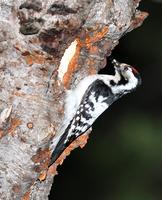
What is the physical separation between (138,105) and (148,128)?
1.85 feet

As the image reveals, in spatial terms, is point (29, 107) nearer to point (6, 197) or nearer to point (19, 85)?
point (19, 85)

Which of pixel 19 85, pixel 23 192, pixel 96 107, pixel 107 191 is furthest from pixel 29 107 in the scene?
pixel 107 191

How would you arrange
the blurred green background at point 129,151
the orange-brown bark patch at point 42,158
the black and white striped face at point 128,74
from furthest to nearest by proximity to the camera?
the blurred green background at point 129,151 → the black and white striped face at point 128,74 → the orange-brown bark patch at point 42,158

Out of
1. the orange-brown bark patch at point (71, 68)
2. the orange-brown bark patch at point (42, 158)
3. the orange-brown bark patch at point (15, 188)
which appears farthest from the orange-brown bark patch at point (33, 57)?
the orange-brown bark patch at point (15, 188)

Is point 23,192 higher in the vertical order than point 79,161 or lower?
higher

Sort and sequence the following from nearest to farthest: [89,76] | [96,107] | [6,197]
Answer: [6,197] < [89,76] < [96,107]

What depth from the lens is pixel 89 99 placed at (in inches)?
285

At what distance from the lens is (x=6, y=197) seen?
6.02 metres

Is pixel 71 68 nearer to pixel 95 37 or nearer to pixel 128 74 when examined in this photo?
pixel 95 37

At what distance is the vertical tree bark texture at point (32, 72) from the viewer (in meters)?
5.91

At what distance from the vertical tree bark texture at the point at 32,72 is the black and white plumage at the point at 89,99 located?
31cm

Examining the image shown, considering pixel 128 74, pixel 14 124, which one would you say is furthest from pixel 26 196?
pixel 128 74

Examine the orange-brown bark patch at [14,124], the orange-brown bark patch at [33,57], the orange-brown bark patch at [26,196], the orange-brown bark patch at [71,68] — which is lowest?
the orange-brown bark patch at [26,196]

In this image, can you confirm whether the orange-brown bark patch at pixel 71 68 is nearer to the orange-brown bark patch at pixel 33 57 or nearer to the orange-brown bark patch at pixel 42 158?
the orange-brown bark patch at pixel 33 57
